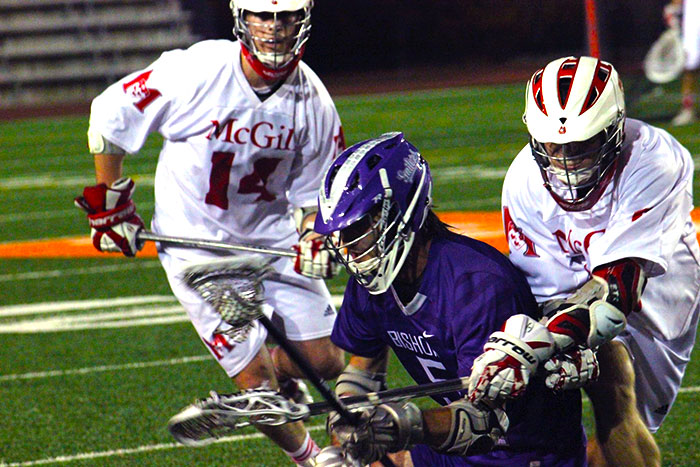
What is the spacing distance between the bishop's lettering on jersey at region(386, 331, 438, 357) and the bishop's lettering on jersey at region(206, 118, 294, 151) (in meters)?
1.50

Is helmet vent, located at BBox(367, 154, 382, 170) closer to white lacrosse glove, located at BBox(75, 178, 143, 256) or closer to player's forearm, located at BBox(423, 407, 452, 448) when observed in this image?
player's forearm, located at BBox(423, 407, 452, 448)

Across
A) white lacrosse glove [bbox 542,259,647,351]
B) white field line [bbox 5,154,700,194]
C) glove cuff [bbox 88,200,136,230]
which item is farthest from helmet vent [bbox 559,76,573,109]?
white field line [bbox 5,154,700,194]

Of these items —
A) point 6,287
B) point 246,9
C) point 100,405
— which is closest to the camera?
point 246,9

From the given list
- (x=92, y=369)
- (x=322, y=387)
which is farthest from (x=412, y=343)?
(x=92, y=369)

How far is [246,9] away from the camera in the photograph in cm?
466

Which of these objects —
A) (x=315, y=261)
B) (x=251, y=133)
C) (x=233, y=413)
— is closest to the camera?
(x=233, y=413)

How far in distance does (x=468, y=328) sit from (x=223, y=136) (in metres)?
1.84

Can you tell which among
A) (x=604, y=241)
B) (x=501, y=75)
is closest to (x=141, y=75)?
(x=604, y=241)

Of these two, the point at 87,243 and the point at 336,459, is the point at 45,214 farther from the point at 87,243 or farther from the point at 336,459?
the point at 336,459

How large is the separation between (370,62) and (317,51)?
166 centimetres

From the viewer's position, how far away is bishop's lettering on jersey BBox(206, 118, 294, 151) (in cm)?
478

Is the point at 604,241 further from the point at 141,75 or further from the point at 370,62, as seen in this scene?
the point at 370,62

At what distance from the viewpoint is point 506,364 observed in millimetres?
3086

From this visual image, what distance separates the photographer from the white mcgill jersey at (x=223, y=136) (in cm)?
479
